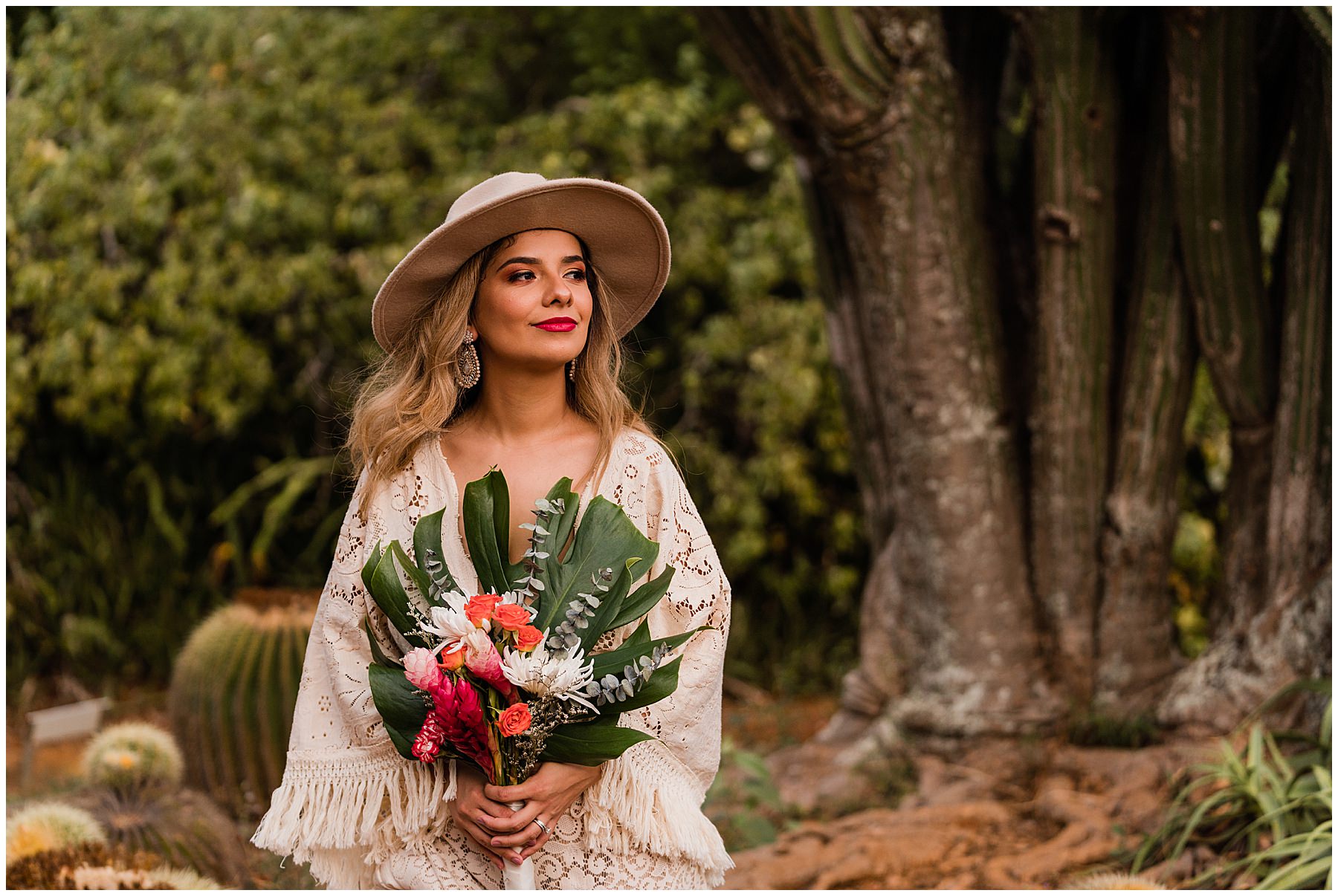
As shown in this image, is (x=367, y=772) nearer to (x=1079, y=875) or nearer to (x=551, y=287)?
(x=551, y=287)

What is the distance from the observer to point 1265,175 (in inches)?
168

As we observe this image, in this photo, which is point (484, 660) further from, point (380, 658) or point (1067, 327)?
point (1067, 327)

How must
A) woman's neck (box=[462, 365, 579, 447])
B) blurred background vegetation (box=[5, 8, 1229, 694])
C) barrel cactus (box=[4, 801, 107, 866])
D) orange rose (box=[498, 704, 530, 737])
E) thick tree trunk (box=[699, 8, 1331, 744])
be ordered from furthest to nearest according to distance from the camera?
blurred background vegetation (box=[5, 8, 1229, 694])
thick tree trunk (box=[699, 8, 1331, 744])
barrel cactus (box=[4, 801, 107, 866])
woman's neck (box=[462, 365, 579, 447])
orange rose (box=[498, 704, 530, 737])

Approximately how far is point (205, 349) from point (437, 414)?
4.63 metres

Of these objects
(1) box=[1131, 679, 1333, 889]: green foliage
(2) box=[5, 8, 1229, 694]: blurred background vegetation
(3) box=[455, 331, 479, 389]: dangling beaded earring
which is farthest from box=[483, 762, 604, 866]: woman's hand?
(2) box=[5, 8, 1229, 694]: blurred background vegetation

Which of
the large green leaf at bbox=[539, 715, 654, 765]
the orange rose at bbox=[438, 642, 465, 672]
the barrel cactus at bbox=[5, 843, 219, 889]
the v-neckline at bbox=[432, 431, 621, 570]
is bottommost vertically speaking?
the barrel cactus at bbox=[5, 843, 219, 889]

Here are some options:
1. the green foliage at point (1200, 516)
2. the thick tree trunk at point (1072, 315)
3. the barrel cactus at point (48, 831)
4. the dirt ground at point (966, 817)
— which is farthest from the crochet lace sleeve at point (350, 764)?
the green foliage at point (1200, 516)

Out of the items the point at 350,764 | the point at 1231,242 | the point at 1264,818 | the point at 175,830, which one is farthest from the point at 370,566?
the point at 1231,242

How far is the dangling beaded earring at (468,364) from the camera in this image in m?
2.30

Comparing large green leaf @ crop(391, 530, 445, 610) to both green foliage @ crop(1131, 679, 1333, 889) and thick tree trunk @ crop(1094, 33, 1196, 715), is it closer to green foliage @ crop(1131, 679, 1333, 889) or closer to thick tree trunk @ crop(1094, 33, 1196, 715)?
green foliage @ crop(1131, 679, 1333, 889)

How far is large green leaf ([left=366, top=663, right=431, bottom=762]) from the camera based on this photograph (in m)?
2.02

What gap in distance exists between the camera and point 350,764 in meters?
2.21

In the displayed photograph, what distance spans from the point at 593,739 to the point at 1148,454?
3.07m

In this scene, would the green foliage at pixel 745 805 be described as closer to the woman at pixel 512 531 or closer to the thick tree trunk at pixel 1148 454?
the thick tree trunk at pixel 1148 454
